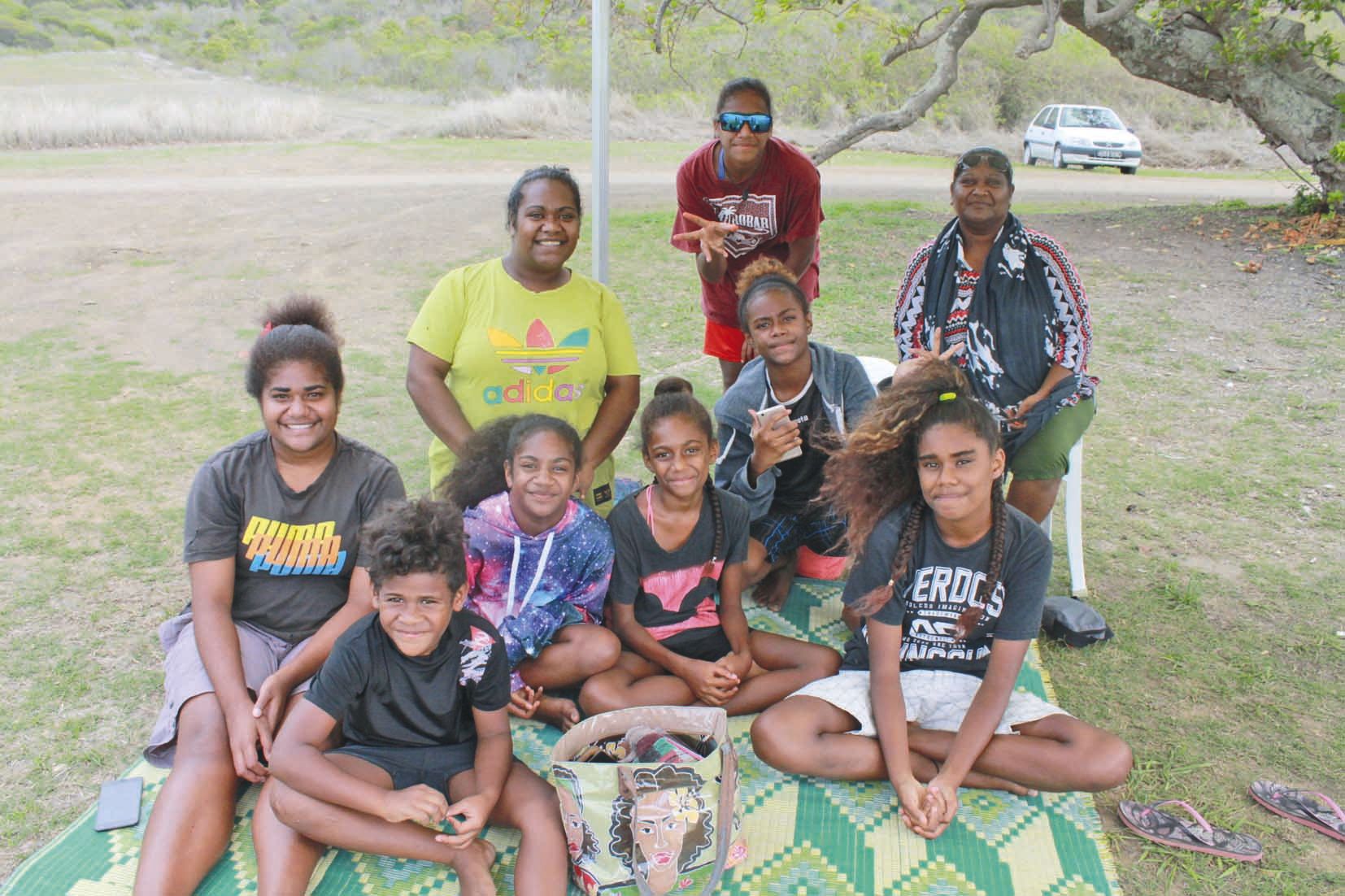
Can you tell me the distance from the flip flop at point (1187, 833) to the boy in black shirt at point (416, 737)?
4.56 feet

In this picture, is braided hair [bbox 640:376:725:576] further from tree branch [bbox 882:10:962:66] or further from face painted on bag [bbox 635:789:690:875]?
tree branch [bbox 882:10:962:66]

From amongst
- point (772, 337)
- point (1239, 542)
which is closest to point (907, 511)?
point (772, 337)

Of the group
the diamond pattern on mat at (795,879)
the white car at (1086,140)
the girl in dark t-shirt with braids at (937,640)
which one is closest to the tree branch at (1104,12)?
the girl in dark t-shirt with braids at (937,640)

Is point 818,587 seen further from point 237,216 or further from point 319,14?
point 319,14

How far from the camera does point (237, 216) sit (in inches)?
370

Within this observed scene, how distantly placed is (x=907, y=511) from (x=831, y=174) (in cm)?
1155

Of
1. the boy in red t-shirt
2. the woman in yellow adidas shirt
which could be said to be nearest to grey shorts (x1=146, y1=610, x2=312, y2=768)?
the woman in yellow adidas shirt

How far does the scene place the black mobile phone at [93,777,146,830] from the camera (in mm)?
2311

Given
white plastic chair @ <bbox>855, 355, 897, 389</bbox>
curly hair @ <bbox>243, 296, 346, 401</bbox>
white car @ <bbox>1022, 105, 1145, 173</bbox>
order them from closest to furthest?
curly hair @ <bbox>243, 296, 346, 401</bbox> → white plastic chair @ <bbox>855, 355, 897, 389</bbox> → white car @ <bbox>1022, 105, 1145, 173</bbox>

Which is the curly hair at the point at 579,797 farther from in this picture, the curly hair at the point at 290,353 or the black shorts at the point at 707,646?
the curly hair at the point at 290,353

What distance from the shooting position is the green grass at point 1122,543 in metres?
2.61

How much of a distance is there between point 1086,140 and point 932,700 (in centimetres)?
1482

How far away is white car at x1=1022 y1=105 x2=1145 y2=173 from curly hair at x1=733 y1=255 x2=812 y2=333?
533 inches

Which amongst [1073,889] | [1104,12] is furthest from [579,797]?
[1104,12]
